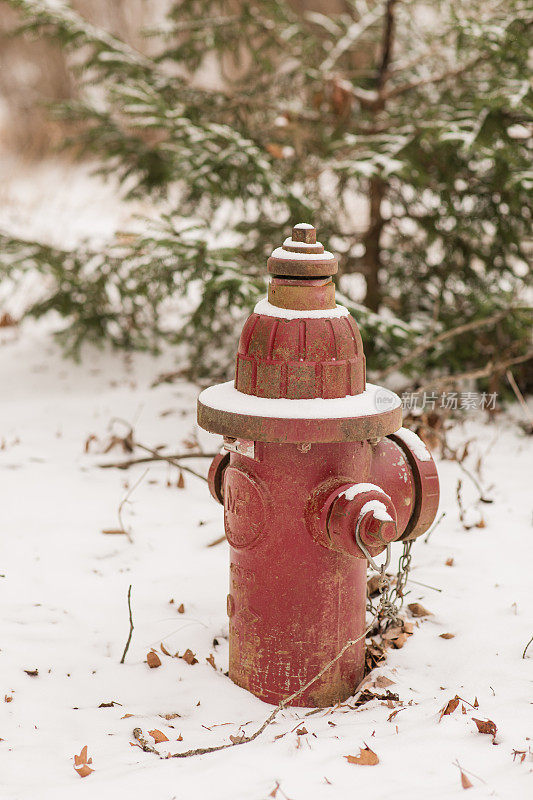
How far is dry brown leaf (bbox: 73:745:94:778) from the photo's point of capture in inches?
84.4

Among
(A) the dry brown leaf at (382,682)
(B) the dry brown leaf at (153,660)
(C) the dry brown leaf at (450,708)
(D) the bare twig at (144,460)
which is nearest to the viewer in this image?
(C) the dry brown leaf at (450,708)

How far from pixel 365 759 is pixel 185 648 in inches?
38.7

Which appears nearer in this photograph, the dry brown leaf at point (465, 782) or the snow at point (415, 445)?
the dry brown leaf at point (465, 782)

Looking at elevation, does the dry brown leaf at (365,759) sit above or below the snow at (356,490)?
below

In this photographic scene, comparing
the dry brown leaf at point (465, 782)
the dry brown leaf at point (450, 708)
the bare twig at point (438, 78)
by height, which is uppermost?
the bare twig at point (438, 78)

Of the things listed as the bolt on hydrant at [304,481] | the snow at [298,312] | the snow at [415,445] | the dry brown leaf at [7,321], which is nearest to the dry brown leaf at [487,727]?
the bolt on hydrant at [304,481]

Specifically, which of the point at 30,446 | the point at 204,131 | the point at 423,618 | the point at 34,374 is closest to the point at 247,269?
the point at 204,131

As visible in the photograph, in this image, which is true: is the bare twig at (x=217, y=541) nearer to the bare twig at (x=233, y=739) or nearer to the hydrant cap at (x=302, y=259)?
the bare twig at (x=233, y=739)

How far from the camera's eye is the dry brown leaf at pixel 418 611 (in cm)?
307

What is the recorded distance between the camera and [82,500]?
404 cm

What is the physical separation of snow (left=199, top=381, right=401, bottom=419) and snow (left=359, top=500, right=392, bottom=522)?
0.26m

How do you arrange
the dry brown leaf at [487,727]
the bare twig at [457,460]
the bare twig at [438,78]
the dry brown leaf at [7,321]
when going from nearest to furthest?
the dry brown leaf at [487,727] → the bare twig at [457,460] → the bare twig at [438,78] → the dry brown leaf at [7,321]

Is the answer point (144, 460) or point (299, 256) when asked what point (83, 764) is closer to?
point (299, 256)

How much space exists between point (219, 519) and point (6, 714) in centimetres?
164
